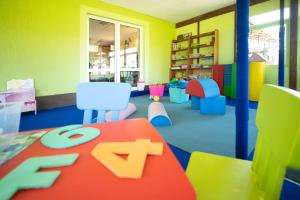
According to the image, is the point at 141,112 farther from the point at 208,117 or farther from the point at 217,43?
the point at 217,43

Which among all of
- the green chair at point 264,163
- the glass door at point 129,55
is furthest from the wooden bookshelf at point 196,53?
the green chair at point 264,163

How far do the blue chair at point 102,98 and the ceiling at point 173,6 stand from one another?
14.1ft

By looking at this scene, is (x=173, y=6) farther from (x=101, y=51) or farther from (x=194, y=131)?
(x=194, y=131)

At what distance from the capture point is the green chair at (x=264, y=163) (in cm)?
46

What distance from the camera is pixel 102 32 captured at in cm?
512

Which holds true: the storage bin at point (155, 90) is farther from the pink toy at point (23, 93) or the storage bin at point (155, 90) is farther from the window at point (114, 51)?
the pink toy at point (23, 93)

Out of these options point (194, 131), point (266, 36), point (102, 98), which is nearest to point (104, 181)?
point (102, 98)

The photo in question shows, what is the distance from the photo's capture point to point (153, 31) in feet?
19.5

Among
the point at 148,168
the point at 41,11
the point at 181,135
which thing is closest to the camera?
the point at 148,168

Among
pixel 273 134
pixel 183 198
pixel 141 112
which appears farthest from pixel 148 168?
pixel 141 112

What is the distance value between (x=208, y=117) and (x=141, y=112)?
3.91 ft

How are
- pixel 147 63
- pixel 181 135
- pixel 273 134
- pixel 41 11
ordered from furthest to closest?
pixel 147 63 < pixel 41 11 < pixel 181 135 < pixel 273 134

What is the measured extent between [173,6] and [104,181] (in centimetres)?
544

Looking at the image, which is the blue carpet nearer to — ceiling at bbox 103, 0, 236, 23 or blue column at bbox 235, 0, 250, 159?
blue column at bbox 235, 0, 250, 159
